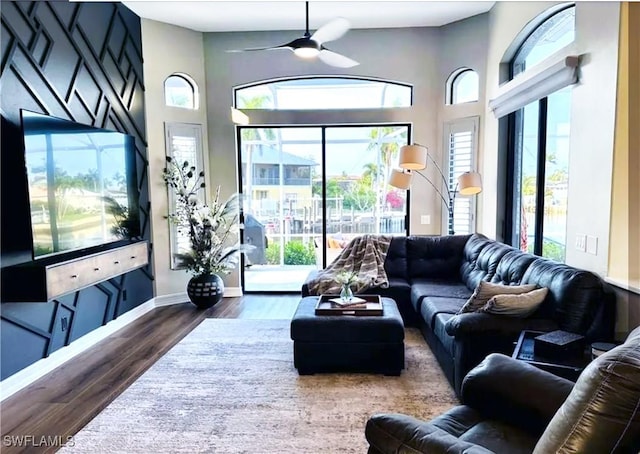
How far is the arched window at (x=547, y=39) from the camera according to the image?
3.69 meters

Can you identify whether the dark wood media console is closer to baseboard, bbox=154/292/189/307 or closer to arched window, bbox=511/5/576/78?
baseboard, bbox=154/292/189/307

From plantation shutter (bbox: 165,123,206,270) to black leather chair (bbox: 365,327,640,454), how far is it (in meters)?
4.41

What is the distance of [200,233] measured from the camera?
5340mm

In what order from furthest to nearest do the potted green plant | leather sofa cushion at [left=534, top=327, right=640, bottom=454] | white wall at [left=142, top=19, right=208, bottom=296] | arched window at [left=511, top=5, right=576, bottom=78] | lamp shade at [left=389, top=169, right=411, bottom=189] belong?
1. the potted green plant
2. white wall at [left=142, top=19, right=208, bottom=296]
3. lamp shade at [left=389, top=169, right=411, bottom=189]
4. arched window at [left=511, top=5, right=576, bottom=78]
5. leather sofa cushion at [left=534, top=327, right=640, bottom=454]

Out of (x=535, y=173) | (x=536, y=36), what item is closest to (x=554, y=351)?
(x=535, y=173)

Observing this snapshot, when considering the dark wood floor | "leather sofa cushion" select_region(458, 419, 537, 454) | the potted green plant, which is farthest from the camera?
the potted green plant

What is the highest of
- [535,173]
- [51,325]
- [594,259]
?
[535,173]

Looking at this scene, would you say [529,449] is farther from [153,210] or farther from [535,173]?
[153,210]

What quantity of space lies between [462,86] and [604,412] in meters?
5.29

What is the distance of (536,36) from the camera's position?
433cm

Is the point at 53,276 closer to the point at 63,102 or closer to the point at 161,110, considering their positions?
the point at 63,102

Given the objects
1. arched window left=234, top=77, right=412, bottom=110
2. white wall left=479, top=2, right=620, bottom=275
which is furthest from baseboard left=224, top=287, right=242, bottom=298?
white wall left=479, top=2, right=620, bottom=275

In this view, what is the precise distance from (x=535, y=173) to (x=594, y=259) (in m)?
1.54

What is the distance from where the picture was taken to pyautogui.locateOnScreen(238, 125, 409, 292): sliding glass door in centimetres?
601
